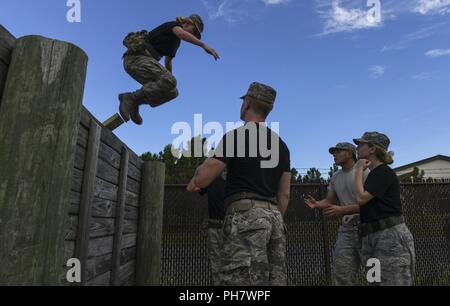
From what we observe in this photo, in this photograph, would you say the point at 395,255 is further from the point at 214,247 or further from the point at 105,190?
the point at 105,190

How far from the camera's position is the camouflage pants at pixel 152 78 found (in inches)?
145

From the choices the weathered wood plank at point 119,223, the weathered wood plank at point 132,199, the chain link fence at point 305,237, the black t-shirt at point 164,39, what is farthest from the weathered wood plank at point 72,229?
the chain link fence at point 305,237

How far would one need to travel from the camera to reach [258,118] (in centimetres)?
286

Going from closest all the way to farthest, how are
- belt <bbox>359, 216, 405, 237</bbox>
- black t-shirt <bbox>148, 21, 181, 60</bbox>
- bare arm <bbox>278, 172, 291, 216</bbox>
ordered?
bare arm <bbox>278, 172, 291, 216</bbox> < belt <bbox>359, 216, 405, 237</bbox> < black t-shirt <bbox>148, 21, 181, 60</bbox>

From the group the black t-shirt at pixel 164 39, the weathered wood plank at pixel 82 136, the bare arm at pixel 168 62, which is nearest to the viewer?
the weathered wood plank at pixel 82 136

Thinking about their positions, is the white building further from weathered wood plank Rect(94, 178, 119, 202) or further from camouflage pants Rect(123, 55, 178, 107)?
weathered wood plank Rect(94, 178, 119, 202)

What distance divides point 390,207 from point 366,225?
0.30 m

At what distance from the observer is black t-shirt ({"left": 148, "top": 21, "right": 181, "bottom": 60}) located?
12.7ft

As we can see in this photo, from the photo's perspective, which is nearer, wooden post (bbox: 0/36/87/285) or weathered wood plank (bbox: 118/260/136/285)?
wooden post (bbox: 0/36/87/285)

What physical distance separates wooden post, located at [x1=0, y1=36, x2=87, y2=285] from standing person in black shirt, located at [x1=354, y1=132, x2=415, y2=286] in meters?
2.82

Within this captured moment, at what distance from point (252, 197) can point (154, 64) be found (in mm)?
2048

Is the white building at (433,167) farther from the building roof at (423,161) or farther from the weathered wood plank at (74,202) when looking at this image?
the weathered wood plank at (74,202)

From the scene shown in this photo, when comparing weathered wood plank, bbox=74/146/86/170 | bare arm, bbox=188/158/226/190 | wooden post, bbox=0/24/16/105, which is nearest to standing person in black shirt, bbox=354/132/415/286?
bare arm, bbox=188/158/226/190

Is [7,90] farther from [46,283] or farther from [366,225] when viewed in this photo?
[366,225]
